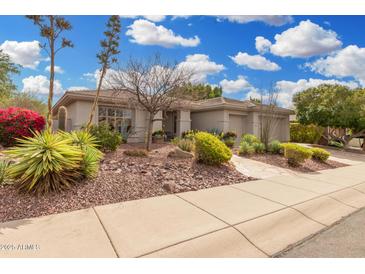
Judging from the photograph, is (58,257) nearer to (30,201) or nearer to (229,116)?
(30,201)

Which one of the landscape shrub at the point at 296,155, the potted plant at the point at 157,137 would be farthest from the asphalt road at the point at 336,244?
the potted plant at the point at 157,137

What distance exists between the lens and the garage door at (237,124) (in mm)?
16906

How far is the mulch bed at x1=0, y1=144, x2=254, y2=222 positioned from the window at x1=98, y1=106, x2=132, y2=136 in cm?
593

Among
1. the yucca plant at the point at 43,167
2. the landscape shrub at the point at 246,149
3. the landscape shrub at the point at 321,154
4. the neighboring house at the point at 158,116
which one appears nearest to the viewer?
the yucca plant at the point at 43,167

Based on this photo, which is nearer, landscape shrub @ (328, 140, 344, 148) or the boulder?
the boulder

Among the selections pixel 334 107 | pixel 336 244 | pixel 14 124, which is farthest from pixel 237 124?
pixel 336 244

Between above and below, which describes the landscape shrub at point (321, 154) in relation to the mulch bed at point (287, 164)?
above

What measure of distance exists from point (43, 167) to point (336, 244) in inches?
201

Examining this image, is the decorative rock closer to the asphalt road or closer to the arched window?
the asphalt road

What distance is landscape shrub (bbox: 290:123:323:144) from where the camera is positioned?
2000 centimetres

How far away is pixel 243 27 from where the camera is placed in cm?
848

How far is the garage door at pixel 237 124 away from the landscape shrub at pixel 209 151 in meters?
9.97

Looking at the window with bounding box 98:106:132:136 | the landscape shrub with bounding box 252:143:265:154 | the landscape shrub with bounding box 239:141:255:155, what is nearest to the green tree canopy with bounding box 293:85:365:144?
the landscape shrub with bounding box 252:143:265:154

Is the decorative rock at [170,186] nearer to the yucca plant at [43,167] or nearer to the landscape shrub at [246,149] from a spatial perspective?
the yucca plant at [43,167]
